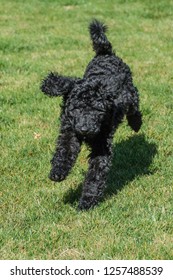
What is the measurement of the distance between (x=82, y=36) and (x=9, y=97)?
4.94m

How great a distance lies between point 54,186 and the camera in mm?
6418

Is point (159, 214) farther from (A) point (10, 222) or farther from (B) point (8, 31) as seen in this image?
(B) point (8, 31)

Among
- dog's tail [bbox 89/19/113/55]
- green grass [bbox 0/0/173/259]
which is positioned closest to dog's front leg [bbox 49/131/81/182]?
green grass [bbox 0/0/173/259]

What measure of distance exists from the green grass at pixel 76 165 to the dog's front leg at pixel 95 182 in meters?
0.12

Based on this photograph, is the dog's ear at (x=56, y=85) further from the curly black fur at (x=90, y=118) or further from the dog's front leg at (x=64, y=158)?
the dog's front leg at (x=64, y=158)

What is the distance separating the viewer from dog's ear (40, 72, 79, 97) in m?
5.46

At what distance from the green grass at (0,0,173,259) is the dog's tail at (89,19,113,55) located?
1508mm

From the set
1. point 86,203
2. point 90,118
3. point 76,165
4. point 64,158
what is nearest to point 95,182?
point 86,203

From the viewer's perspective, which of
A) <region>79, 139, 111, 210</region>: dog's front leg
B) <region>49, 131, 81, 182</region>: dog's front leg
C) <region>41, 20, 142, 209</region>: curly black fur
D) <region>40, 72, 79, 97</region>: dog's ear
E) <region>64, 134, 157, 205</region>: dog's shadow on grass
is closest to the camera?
<region>41, 20, 142, 209</region>: curly black fur

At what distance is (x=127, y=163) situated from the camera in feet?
23.3

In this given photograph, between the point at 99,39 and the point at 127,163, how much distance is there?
181 cm

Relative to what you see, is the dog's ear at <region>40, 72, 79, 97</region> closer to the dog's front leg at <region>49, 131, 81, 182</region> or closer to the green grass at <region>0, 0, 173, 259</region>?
the dog's front leg at <region>49, 131, 81, 182</region>

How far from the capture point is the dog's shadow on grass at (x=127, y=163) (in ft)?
20.8

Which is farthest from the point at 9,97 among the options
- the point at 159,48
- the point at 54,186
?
the point at 159,48
